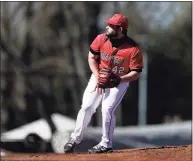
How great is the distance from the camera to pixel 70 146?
7.21m

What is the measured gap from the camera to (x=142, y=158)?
278 inches

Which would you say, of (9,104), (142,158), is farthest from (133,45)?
(9,104)

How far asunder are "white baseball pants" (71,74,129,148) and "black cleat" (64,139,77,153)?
0.05 metres

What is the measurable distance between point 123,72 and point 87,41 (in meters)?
13.4

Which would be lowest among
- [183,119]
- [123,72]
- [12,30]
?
[183,119]

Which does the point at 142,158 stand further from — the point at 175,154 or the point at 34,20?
the point at 34,20

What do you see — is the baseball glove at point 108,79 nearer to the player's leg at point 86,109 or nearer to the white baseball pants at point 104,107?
the white baseball pants at point 104,107

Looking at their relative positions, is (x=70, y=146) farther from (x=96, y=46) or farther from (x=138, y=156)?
(x=96, y=46)

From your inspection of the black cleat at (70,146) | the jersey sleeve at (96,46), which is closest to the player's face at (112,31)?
the jersey sleeve at (96,46)

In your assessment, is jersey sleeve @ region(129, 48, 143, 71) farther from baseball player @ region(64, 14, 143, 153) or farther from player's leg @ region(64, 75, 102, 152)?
player's leg @ region(64, 75, 102, 152)

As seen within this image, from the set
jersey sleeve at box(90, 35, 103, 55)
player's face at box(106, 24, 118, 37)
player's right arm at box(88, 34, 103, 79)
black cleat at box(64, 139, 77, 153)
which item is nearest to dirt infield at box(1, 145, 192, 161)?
black cleat at box(64, 139, 77, 153)

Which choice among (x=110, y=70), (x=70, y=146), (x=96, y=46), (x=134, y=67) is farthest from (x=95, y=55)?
(x=70, y=146)

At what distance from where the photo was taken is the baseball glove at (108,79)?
6809 mm

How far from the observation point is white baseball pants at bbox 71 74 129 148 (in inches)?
274
